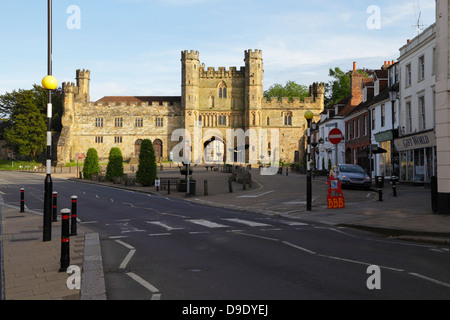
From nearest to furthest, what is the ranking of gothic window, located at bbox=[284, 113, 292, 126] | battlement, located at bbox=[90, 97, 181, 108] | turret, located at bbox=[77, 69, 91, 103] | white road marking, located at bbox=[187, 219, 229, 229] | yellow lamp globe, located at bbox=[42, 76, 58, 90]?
1. yellow lamp globe, located at bbox=[42, 76, 58, 90]
2. white road marking, located at bbox=[187, 219, 229, 229]
3. gothic window, located at bbox=[284, 113, 292, 126]
4. battlement, located at bbox=[90, 97, 181, 108]
5. turret, located at bbox=[77, 69, 91, 103]

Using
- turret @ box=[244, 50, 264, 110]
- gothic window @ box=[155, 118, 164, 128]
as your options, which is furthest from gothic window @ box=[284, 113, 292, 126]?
gothic window @ box=[155, 118, 164, 128]

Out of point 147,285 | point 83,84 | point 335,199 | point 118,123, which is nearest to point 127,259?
point 147,285

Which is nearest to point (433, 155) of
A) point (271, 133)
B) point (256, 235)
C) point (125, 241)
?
point (256, 235)

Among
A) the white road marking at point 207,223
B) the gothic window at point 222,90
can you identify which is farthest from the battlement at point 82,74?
the white road marking at point 207,223

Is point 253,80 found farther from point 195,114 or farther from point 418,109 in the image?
point 418,109

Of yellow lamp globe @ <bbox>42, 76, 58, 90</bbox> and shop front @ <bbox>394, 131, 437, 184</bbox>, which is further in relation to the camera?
shop front @ <bbox>394, 131, 437, 184</bbox>

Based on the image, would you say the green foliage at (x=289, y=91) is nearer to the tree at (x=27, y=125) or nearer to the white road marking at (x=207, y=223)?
the tree at (x=27, y=125)

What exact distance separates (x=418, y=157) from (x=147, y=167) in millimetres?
21107


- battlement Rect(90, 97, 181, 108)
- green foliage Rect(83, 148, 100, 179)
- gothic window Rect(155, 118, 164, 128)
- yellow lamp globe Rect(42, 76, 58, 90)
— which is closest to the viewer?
yellow lamp globe Rect(42, 76, 58, 90)

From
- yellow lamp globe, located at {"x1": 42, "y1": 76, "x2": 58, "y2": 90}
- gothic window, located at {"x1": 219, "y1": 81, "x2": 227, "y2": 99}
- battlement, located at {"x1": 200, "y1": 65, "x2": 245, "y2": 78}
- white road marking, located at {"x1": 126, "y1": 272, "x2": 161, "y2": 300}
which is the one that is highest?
battlement, located at {"x1": 200, "y1": 65, "x2": 245, "y2": 78}

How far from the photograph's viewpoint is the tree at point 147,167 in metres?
37.3

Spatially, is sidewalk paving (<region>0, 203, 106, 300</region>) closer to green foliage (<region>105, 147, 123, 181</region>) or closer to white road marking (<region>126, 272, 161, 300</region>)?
white road marking (<region>126, 272, 161, 300</region>)

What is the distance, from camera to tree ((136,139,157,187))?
3728 cm
